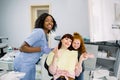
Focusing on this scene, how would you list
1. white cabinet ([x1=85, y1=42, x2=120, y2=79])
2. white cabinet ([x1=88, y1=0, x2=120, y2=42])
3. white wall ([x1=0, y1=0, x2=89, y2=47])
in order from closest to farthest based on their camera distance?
1. white cabinet ([x1=88, y1=0, x2=120, y2=42])
2. white cabinet ([x1=85, y1=42, x2=120, y2=79])
3. white wall ([x1=0, y1=0, x2=89, y2=47])

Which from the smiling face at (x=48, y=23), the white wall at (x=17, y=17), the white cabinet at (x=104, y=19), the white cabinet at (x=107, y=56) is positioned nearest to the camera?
the white cabinet at (x=104, y=19)

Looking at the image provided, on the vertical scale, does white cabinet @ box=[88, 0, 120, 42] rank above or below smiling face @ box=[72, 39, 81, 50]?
above

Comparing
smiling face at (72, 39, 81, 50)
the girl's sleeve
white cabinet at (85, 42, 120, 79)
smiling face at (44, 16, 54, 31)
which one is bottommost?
white cabinet at (85, 42, 120, 79)

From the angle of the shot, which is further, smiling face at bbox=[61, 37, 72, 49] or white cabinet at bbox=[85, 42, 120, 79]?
white cabinet at bbox=[85, 42, 120, 79]

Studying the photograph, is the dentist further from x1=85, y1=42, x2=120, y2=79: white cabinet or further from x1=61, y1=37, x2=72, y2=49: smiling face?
x1=85, y1=42, x2=120, y2=79: white cabinet

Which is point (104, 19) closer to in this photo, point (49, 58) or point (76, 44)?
point (76, 44)

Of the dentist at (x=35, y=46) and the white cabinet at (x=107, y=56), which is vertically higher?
the dentist at (x=35, y=46)

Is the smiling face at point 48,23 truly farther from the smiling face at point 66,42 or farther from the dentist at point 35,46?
the smiling face at point 66,42

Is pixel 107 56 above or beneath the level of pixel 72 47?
beneath

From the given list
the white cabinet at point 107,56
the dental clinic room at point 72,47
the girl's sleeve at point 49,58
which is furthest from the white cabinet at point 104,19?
the white cabinet at point 107,56

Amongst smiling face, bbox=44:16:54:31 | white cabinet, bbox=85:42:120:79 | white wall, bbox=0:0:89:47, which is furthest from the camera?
white wall, bbox=0:0:89:47

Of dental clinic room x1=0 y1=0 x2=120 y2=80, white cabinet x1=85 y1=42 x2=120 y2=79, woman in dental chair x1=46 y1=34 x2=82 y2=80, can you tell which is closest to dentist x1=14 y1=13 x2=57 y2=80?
dental clinic room x1=0 y1=0 x2=120 y2=80

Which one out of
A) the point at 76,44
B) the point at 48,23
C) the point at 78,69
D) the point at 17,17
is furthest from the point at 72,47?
the point at 17,17

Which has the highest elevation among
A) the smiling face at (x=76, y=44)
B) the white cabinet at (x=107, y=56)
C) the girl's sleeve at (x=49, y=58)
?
the smiling face at (x=76, y=44)
